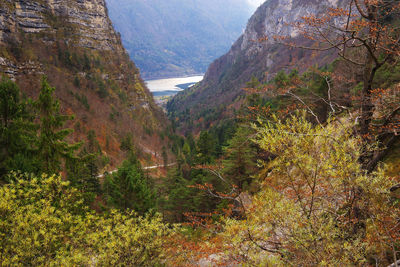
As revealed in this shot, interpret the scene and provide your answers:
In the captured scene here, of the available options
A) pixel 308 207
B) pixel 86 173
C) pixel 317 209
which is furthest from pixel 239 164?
Answer: pixel 86 173

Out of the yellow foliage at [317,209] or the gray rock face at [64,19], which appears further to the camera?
the gray rock face at [64,19]

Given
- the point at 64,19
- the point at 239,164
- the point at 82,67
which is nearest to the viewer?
the point at 239,164

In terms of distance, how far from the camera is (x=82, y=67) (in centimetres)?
8781

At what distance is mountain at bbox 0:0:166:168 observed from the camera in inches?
2628

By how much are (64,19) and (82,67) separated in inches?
1289

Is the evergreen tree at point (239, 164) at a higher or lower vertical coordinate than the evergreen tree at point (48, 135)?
lower

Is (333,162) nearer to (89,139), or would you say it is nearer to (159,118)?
(89,139)

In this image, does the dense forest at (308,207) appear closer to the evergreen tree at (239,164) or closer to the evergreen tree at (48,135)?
the evergreen tree at (48,135)

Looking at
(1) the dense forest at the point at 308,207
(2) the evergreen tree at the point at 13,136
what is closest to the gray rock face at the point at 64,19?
(2) the evergreen tree at the point at 13,136

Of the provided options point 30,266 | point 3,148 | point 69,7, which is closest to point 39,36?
point 69,7

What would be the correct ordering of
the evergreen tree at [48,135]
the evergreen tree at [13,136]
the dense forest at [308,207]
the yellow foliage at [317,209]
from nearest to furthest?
the yellow foliage at [317,209]
the dense forest at [308,207]
the evergreen tree at [13,136]
the evergreen tree at [48,135]

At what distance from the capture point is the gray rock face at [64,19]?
7697cm

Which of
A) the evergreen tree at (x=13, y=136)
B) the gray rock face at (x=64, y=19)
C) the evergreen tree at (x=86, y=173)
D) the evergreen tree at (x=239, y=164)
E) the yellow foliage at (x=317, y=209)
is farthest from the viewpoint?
the gray rock face at (x=64, y=19)

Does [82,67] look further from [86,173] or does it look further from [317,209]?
[317,209]
